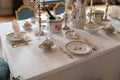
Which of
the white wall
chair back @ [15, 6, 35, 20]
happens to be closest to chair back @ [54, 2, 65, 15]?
chair back @ [15, 6, 35, 20]

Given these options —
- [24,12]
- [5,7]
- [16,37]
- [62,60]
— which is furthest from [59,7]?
[5,7]

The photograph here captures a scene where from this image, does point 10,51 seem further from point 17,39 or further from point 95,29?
point 95,29

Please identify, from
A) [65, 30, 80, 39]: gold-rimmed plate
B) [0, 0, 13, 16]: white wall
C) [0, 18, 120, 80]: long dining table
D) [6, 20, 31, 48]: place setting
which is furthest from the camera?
[0, 0, 13, 16]: white wall

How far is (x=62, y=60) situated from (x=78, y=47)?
24cm

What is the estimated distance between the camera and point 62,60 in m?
1.21

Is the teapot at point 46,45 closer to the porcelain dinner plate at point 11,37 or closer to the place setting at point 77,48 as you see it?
the place setting at point 77,48

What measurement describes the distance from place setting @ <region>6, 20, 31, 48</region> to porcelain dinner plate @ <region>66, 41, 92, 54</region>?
1.23 feet

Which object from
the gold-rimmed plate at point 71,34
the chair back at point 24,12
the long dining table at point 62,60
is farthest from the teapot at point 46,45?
the chair back at point 24,12

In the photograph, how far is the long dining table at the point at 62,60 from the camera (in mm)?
1129

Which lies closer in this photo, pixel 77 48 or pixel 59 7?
pixel 77 48

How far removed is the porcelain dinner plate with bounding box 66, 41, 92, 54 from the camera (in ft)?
4.28

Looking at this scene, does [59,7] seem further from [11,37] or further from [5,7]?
[5,7]

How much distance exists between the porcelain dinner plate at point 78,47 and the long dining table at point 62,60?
0.11ft

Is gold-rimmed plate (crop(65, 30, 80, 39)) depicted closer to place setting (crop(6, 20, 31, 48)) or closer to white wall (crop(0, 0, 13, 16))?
place setting (crop(6, 20, 31, 48))
